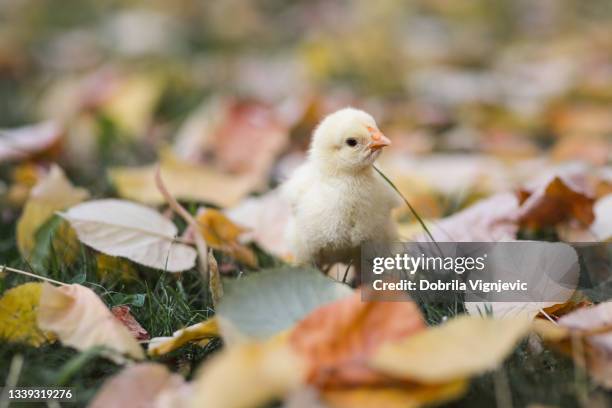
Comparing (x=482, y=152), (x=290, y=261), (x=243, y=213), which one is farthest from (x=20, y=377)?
(x=482, y=152)

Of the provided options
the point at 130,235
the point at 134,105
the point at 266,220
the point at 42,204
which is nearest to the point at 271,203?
the point at 266,220

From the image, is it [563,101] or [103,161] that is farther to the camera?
[563,101]

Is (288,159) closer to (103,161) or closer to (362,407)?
(103,161)

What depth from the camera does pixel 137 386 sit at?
1.00 metres

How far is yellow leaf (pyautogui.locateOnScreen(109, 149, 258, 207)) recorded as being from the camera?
190cm

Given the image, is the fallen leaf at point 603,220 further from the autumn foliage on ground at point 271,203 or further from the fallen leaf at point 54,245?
the fallen leaf at point 54,245

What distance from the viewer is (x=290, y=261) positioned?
61.4 inches

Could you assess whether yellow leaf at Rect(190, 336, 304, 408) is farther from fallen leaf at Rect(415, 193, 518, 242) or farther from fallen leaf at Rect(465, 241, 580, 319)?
fallen leaf at Rect(415, 193, 518, 242)

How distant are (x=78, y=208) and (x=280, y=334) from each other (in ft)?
2.19

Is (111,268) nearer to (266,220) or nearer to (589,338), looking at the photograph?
(266,220)

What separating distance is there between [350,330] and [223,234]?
665 millimetres

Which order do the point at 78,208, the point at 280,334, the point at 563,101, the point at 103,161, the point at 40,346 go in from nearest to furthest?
the point at 280,334 < the point at 40,346 < the point at 78,208 < the point at 103,161 < the point at 563,101

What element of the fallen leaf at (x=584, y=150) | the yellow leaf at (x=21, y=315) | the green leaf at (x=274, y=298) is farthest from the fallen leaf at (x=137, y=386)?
the fallen leaf at (x=584, y=150)

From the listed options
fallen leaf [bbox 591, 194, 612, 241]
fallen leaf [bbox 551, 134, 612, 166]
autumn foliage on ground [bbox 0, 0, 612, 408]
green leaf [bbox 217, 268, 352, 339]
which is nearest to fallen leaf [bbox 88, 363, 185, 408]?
autumn foliage on ground [bbox 0, 0, 612, 408]
